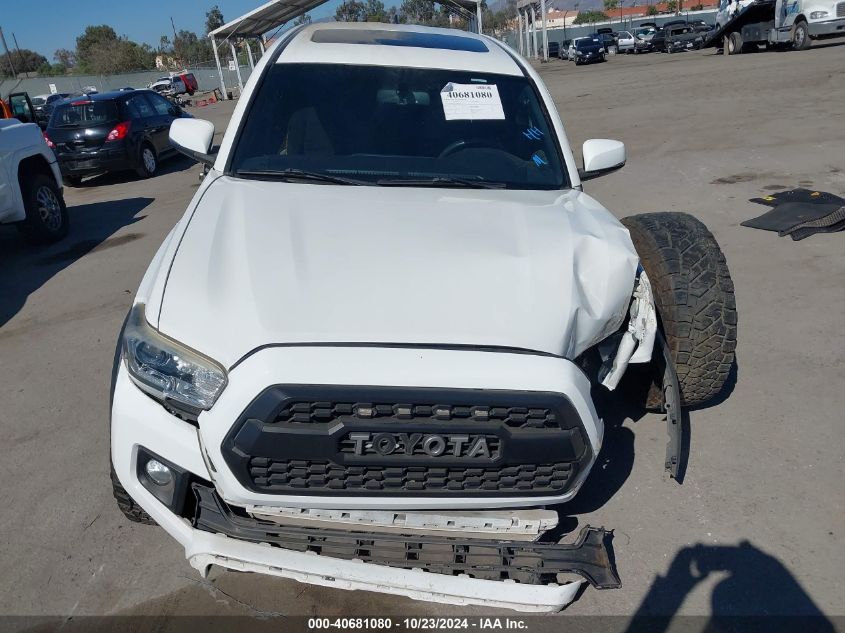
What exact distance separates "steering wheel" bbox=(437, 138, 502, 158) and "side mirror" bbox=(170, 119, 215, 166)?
1.29 metres

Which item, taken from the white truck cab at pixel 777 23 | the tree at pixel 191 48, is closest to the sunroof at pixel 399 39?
the white truck cab at pixel 777 23

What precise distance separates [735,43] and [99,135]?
25535 millimetres

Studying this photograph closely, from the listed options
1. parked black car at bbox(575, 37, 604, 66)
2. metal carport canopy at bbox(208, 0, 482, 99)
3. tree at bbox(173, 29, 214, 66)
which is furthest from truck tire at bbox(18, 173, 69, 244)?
tree at bbox(173, 29, 214, 66)

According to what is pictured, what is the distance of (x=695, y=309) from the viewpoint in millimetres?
3189

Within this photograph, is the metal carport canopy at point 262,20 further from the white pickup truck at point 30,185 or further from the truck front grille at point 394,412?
the truck front grille at point 394,412

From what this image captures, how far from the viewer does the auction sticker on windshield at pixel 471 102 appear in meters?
3.57

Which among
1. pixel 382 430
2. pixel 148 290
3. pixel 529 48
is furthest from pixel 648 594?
pixel 529 48

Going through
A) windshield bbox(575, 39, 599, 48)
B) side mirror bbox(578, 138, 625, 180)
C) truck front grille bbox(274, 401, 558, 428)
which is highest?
side mirror bbox(578, 138, 625, 180)

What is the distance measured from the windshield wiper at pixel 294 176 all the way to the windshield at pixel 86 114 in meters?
10.0

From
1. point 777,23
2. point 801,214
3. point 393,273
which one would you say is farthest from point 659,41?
point 393,273

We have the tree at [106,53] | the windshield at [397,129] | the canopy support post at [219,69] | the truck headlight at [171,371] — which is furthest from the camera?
the tree at [106,53]

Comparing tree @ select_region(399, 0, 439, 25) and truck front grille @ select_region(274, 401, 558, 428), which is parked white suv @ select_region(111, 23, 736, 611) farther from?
tree @ select_region(399, 0, 439, 25)

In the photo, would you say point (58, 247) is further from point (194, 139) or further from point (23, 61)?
point (23, 61)

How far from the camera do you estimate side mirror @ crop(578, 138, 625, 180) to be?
11.8ft
